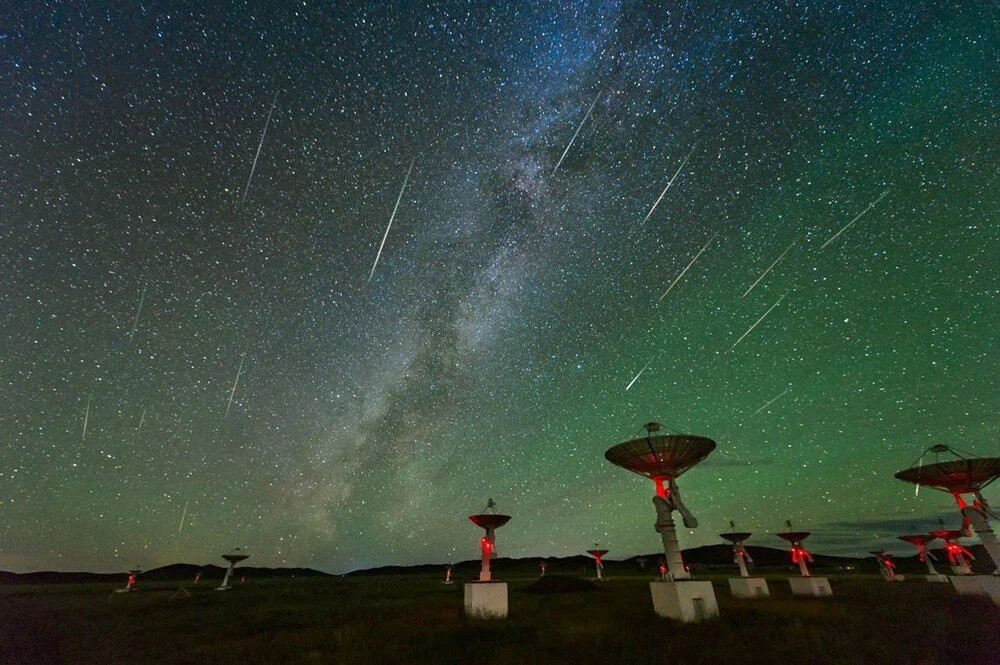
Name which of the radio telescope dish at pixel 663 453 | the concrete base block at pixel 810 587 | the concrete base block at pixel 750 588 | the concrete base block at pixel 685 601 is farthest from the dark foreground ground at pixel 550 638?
the radio telescope dish at pixel 663 453

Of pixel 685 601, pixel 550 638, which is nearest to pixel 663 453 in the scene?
pixel 685 601

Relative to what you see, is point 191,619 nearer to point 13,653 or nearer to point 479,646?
point 13,653

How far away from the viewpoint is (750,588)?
33.3 meters

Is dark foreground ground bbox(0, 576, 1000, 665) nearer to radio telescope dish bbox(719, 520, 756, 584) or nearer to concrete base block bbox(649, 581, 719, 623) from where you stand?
concrete base block bbox(649, 581, 719, 623)

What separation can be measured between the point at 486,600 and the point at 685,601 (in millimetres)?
9018

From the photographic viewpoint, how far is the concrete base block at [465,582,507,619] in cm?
2236

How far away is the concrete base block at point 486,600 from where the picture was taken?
2236cm

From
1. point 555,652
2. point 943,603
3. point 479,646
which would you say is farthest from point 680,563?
point 943,603

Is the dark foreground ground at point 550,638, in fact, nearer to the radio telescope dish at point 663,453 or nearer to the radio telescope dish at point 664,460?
the radio telescope dish at point 664,460

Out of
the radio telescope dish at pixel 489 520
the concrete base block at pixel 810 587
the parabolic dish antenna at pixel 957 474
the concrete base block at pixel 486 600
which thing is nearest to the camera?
the concrete base block at pixel 486 600

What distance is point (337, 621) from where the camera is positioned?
26469mm

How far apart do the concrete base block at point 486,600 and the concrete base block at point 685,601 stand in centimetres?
715

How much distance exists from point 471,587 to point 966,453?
→ 40162mm

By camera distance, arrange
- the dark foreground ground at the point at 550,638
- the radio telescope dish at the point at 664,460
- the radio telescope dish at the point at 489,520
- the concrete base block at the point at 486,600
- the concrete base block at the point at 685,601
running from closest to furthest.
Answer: the dark foreground ground at the point at 550,638
the concrete base block at the point at 685,601
the concrete base block at the point at 486,600
the radio telescope dish at the point at 664,460
the radio telescope dish at the point at 489,520
